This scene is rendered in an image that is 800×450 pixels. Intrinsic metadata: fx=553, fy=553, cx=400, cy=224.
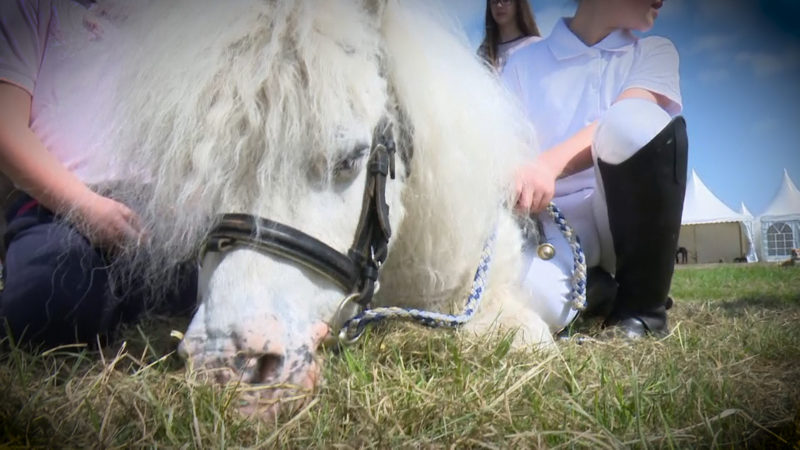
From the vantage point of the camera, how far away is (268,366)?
90 cm

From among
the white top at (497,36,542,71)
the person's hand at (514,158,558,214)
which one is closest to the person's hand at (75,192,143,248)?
the person's hand at (514,158,558,214)

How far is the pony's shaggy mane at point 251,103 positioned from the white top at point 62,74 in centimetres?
12

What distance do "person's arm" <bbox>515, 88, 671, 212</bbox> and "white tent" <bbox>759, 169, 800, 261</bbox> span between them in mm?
499

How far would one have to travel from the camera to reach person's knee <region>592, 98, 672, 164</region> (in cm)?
158

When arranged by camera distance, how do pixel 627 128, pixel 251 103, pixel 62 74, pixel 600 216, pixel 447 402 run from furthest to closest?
pixel 600 216
pixel 627 128
pixel 62 74
pixel 251 103
pixel 447 402

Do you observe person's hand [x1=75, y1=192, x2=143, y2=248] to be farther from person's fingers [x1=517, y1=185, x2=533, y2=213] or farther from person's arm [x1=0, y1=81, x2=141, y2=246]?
person's fingers [x1=517, y1=185, x2=533, y2=213]

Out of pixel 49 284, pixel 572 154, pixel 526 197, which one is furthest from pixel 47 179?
pixel 572 154

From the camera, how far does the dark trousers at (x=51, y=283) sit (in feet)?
4.27

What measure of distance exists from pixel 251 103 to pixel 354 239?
333 mm

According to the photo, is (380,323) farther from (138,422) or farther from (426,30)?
(426,30)

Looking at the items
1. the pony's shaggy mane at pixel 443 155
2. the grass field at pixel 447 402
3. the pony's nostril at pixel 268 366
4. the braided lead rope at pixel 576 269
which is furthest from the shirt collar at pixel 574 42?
the pony's nostril at pixel 268 366

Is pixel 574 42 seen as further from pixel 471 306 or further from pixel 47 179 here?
pixel 47 179

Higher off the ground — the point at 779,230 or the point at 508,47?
the point at 508,47

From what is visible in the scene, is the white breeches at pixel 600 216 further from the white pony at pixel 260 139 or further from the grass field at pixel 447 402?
the white pony at pixel 260 139
